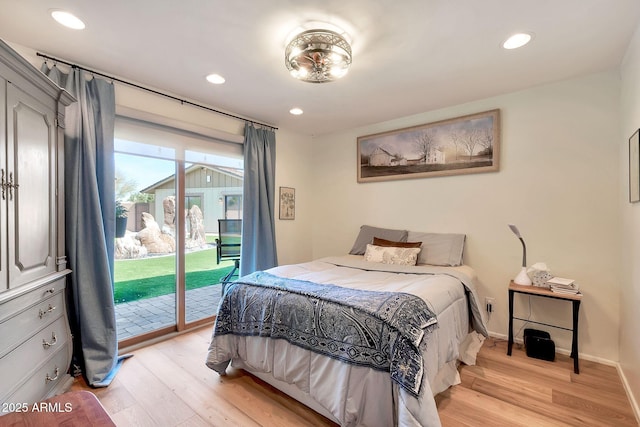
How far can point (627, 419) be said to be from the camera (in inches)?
68.8

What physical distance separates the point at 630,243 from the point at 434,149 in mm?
1823

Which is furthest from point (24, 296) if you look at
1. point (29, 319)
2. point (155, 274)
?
point (155, 274)

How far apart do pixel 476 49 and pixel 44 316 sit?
341 centimetres

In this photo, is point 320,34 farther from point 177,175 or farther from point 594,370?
point 594,370

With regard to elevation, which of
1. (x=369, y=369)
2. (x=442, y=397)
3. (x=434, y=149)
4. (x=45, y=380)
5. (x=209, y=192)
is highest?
(x=434, y=149)

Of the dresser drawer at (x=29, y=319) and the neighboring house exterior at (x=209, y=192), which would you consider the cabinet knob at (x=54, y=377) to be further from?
the neighboring house exterior at (x=209, y=192)

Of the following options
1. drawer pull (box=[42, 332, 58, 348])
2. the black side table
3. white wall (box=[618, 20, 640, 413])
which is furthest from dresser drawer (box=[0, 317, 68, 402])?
white wall (box=[618, 20, 640, 413])

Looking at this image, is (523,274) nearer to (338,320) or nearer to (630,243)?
(630,243)

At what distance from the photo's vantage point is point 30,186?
167 centimetres

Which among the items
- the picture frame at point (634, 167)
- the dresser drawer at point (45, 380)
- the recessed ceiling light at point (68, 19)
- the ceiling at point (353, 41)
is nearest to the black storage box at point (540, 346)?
the picture frame at point (634, 167)

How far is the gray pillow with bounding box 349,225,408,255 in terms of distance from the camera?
3.43m

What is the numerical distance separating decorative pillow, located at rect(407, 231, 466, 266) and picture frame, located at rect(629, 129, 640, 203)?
1.31 m

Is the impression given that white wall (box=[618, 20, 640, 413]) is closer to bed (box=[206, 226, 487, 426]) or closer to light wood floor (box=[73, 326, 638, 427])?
light wood floor (box=[73, 326, 638, 427])

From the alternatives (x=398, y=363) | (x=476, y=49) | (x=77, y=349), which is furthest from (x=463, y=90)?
(x=77, y=349)
